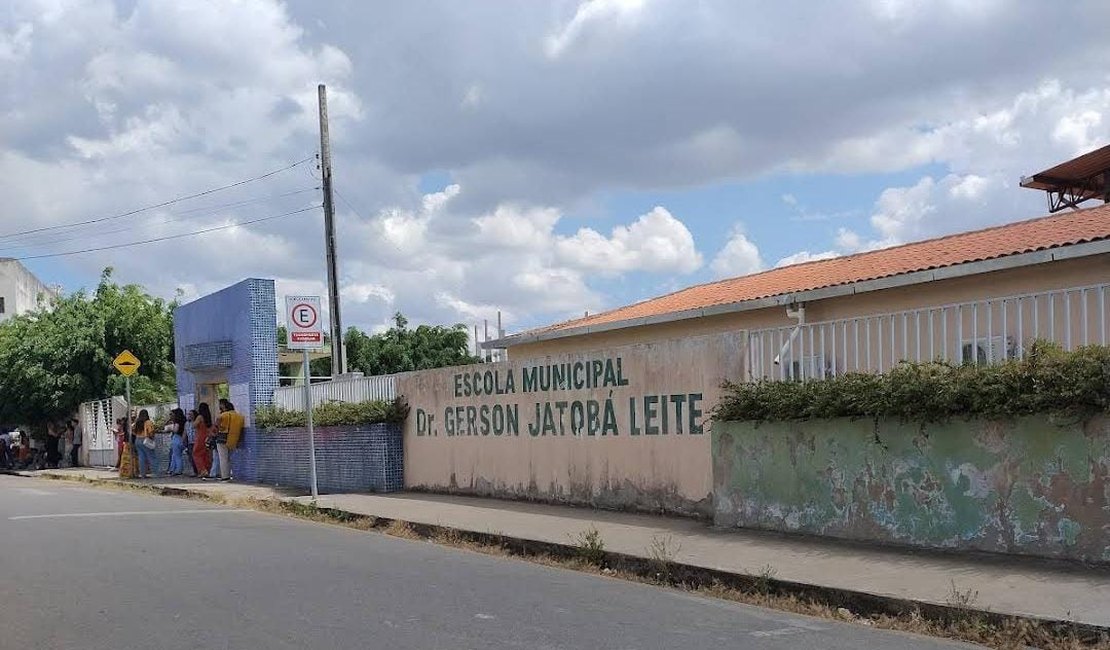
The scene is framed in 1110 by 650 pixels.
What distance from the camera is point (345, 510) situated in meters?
14.0

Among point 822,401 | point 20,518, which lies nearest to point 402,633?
point 822,401

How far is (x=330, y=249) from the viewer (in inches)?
871

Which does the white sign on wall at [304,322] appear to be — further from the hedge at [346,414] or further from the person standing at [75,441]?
the person standing at [75,441]

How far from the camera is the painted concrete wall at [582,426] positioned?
11.4m

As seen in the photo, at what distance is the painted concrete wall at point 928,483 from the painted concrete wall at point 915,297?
2664 millimetres

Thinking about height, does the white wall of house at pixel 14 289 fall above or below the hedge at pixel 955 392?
above

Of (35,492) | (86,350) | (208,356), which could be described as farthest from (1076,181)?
(86,350)

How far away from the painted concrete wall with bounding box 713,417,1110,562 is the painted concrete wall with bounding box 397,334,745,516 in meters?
0.80

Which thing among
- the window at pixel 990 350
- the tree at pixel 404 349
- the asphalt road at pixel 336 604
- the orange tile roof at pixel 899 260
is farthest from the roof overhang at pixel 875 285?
the tree at pixel 404 349

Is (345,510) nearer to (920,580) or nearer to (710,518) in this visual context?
(710,518)

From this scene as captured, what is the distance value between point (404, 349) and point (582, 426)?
33.7 m

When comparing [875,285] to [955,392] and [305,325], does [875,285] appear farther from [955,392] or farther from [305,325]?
[305,325]

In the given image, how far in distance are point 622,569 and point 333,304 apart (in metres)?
13.8

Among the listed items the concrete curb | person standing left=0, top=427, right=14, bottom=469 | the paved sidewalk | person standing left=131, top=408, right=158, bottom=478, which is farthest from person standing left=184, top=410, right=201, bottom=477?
person standing left=0, top=427, right=14, bottom=469
